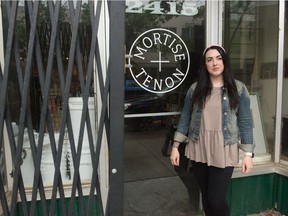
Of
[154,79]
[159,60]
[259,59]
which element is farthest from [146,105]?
[259,59]

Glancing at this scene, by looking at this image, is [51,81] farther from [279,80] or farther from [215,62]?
[279,80]

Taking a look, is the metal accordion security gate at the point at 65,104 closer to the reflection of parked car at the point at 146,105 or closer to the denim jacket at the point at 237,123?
the denim jacket at the point at 237,123

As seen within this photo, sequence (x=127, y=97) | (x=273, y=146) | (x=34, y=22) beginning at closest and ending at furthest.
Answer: (x=34, y=22) → (x=127, y=97) → (x=273, y=146)

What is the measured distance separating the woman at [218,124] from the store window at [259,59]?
1.18m

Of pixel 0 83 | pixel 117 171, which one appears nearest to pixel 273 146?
pixel 117 171

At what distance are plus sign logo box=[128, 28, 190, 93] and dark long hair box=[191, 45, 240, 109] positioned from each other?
24.3 inches

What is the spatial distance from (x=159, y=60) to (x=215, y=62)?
776mm

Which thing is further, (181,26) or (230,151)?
(181,26)

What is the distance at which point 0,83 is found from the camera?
148cm

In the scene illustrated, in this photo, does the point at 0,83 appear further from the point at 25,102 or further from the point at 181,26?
the point at 181,26

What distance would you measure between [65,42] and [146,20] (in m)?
0.79

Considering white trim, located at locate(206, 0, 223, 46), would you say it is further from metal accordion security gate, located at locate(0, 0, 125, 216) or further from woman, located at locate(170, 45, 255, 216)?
metal accordion security gate, located at locate(0, 0, 125, 216)

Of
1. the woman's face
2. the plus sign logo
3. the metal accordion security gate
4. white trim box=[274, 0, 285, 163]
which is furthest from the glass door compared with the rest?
the metal accordion security gate

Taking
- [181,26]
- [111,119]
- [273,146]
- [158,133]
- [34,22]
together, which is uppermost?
[181,26]
